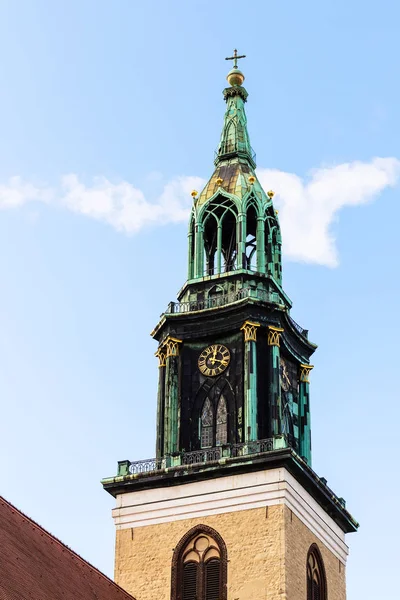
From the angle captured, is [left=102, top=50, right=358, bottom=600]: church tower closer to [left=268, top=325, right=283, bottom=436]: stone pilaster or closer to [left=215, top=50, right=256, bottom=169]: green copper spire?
[left=268, top=325, right=283, bottom=436]: stone pilaster

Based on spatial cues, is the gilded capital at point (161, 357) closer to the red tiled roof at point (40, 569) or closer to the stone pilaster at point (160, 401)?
the stone pilaster at point (160, 401)

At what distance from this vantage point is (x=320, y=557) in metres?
36.6

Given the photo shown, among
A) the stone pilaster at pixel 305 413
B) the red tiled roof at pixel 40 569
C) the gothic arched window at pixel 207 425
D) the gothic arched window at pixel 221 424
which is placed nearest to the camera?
the red tiled roof at pixel 40 569

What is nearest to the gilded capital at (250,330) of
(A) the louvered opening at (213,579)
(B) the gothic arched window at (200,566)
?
(B) the gothic arched window at (200,566)

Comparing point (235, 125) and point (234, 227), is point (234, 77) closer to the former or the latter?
point (235, 125)

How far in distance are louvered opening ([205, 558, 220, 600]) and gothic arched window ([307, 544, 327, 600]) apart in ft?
7.93

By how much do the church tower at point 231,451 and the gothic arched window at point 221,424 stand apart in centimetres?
4

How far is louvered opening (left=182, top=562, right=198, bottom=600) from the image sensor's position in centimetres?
3506

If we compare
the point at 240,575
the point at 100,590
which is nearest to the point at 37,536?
the point at 100,590

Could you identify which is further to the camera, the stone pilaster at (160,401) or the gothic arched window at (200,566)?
the stone pilaster at (160,401)

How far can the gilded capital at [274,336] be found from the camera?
125 feet

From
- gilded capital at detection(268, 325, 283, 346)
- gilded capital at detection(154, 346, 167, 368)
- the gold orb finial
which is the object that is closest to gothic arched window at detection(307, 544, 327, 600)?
gilded capital at detection(268, 325, 283, 346)

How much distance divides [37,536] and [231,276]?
10131 millimetres

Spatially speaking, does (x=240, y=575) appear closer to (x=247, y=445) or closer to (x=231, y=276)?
(x=247, y=445)
